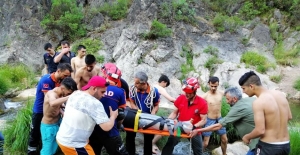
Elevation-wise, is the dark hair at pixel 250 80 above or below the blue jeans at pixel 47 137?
above

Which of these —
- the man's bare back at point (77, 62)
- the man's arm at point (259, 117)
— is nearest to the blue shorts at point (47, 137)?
the man's bare back at point (77, 62)

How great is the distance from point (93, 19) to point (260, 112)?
13628mm

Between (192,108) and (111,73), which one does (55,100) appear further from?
(192,108)

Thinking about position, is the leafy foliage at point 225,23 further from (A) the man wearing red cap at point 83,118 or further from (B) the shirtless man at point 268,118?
(A) the man wearing red cap at point 83,118

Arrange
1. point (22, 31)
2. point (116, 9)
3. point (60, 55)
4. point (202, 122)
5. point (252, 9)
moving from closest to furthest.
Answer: point (202, 122) < point (60, 55) < point (22, 31) < point (116, 9) < point (252, 9)

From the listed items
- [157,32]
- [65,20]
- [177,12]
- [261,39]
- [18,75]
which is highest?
[177,12]

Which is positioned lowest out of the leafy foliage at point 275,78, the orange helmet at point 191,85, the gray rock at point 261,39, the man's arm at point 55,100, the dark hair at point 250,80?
the leafy foliage at point 275,78

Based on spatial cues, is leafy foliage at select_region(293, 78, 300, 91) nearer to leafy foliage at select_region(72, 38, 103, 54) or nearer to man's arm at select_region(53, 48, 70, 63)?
leafy foliage at select_region(72, 38, 103, 54)

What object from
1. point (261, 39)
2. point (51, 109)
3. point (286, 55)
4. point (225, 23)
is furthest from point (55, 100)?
point (261, 39)

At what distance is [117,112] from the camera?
3666mm

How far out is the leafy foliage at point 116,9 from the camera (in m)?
15.4

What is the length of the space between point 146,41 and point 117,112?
9933 mm

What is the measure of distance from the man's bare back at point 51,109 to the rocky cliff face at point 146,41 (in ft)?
25.1

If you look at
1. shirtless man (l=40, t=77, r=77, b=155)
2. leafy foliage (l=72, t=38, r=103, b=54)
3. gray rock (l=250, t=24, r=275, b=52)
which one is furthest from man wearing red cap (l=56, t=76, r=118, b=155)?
gray rock (l=250, t=24, r=275, b=52)
